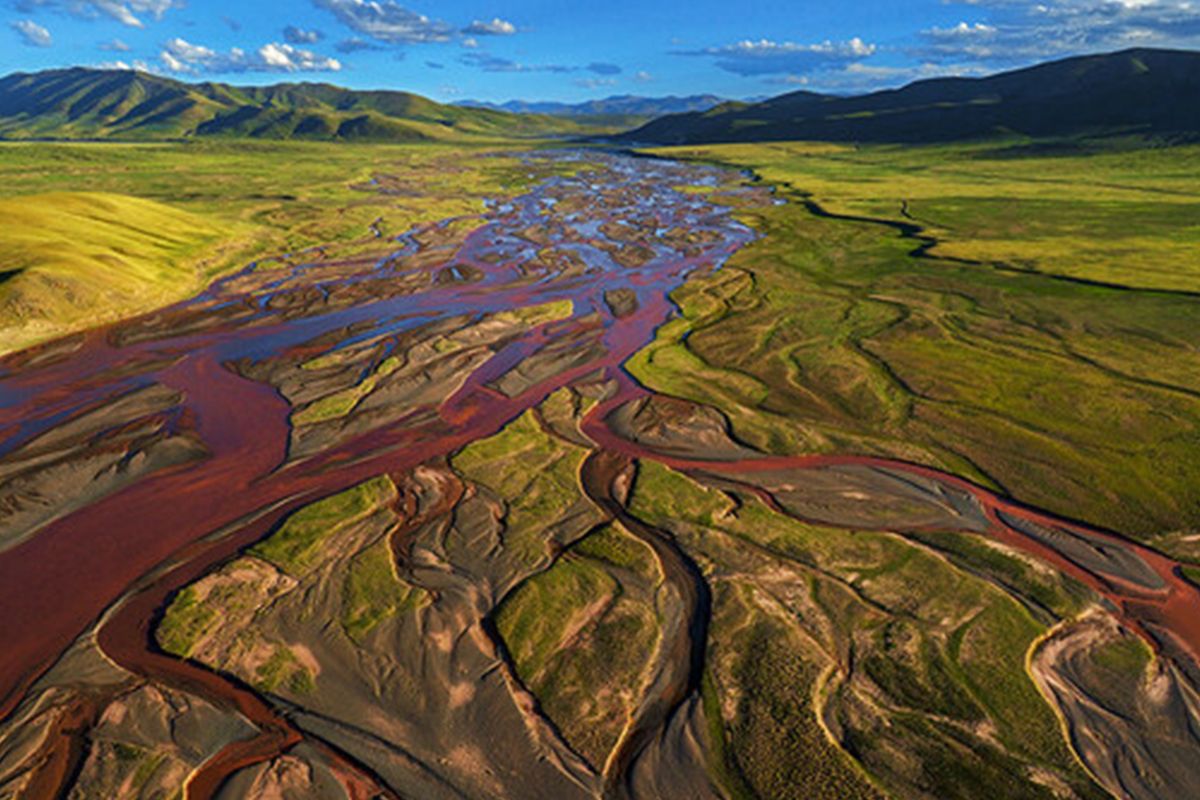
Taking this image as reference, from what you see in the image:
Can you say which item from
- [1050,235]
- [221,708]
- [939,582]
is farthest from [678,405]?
[1050,235]

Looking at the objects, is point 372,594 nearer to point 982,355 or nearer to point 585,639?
point 585,639

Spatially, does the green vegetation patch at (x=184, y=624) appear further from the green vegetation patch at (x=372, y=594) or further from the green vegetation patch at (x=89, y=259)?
the green vegetation patch at (x=89, y=259)

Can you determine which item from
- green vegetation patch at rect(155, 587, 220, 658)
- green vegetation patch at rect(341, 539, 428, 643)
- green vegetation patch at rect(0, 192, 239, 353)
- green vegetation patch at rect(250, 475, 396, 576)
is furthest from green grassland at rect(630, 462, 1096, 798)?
green vegetation patch at rect(0, 192, 239, 353)

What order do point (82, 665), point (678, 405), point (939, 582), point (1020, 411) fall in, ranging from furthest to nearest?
point (678, 405)
point (1020, 411)
point (939, 582)
point (82, 665)

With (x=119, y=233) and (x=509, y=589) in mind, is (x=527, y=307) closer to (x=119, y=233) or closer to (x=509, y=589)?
(x=509, y=589)

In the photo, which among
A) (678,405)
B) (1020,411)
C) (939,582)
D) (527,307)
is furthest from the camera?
(527,307)

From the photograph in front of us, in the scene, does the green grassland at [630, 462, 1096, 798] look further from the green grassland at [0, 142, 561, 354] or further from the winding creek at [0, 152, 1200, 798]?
the green grassland at [0, 142, 561, 354]
